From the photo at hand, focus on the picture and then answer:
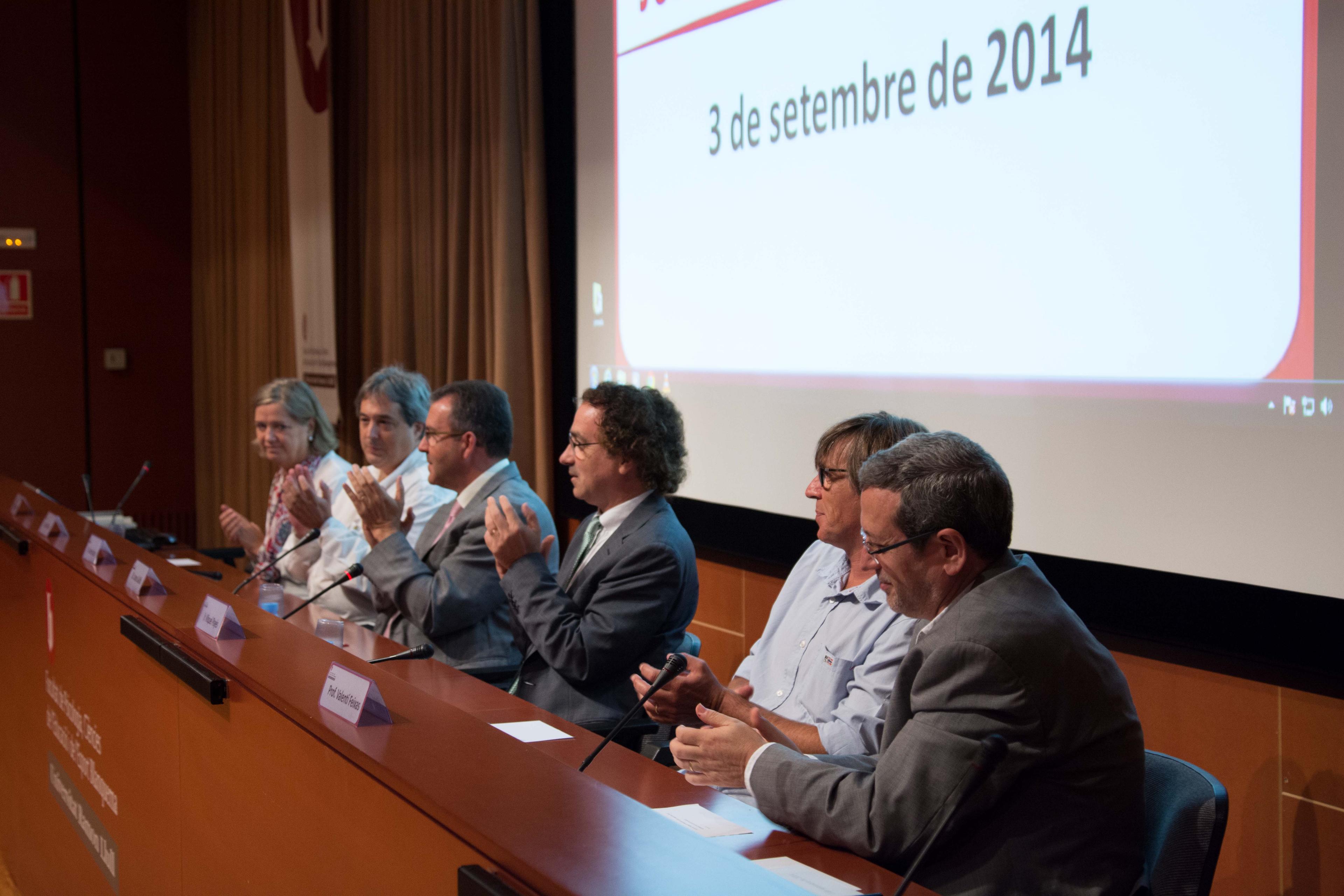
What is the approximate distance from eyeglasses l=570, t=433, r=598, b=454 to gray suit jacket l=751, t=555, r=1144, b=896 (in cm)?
122

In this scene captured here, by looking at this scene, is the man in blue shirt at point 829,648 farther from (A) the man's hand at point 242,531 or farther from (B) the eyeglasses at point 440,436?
(A) the man's hand at point 242,531

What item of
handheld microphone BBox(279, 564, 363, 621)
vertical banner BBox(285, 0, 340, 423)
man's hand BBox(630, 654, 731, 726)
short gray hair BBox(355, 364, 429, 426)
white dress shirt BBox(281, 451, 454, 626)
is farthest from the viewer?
vertical banner BBox(285, 0, 340, 423)

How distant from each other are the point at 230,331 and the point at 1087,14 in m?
6.04

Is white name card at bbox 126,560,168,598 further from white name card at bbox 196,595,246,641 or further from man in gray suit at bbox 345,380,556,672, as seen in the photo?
man in gray suit at bbox 345,380,556,672

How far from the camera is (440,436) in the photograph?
9.71ft

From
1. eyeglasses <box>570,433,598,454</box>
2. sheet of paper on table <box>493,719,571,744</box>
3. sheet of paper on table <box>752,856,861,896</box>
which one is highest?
eyeglasses <box>570,433,598,454</box>

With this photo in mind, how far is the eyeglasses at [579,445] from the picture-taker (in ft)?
8.12

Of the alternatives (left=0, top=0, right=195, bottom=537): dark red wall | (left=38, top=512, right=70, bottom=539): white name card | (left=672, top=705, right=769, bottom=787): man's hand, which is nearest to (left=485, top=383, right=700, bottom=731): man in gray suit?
(left=672, top=705, right=769, bottom=787): man's hand

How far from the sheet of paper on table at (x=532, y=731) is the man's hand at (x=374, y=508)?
3.16ft

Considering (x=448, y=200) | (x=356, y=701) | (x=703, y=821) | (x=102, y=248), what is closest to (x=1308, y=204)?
(x=703, y=821)

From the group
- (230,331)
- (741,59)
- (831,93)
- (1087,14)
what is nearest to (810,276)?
(831,93)

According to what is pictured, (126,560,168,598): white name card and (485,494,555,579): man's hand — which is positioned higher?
(485,494,555,579): man's hand

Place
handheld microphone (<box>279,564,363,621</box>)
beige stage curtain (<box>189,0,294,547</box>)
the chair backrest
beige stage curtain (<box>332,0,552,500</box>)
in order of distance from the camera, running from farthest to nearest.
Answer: beige stage curtain (<box>189,0,294,547</box>) → beige stage curtain (<box>332,0,552,500</box>) → handheld microphone (<box>279,564,363,621</box>) → the chair backrest

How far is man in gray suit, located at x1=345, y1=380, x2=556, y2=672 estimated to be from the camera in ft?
8.80
